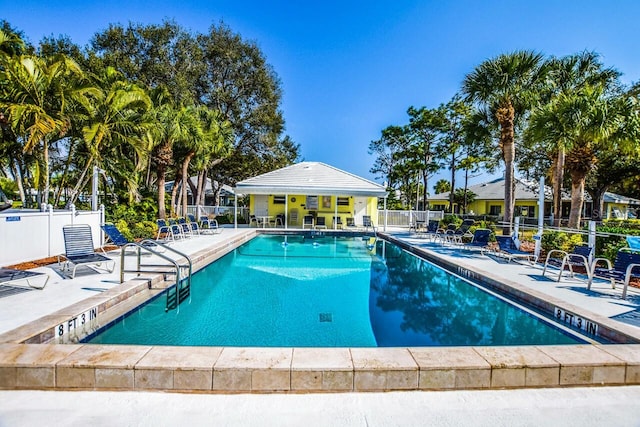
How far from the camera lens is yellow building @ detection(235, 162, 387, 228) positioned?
20.9m

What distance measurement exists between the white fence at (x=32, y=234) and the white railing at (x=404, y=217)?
58.0 ft

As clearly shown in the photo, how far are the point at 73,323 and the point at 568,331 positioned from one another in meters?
6.89

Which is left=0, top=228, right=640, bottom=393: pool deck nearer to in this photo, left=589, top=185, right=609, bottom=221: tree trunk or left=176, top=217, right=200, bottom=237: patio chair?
left=176, top=217, right=200, bottom=237: patio chair

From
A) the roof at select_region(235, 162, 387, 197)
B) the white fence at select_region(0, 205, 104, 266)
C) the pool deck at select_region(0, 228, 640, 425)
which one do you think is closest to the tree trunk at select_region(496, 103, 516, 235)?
the roof at select_region(235, 162, 387, 197)

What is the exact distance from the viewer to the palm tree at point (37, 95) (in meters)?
8.85

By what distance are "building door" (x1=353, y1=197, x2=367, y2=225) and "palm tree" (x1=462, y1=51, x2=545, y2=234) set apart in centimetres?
963

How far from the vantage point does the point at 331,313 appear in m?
6.30

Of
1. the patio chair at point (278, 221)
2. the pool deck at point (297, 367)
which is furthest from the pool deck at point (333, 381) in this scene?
the patio chair at point (278, 221)

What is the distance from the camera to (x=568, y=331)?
4934 mm

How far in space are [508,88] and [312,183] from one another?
38.0 ft

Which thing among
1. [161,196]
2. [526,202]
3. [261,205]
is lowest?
[261,205]

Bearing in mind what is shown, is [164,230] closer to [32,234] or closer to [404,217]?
[32,234]

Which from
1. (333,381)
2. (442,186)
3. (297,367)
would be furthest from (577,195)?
(442,186)

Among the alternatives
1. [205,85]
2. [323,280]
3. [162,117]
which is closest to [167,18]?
[205,85]
